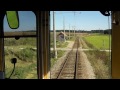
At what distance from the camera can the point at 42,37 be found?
14.1 ft

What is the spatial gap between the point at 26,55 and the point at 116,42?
69.0 inches

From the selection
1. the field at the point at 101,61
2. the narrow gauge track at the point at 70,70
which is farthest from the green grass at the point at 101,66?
the narrow gauge track at the point at 70,70

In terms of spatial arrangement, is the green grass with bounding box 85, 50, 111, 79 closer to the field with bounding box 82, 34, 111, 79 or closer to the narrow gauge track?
the field with bounding box 82, 34, 111, 79

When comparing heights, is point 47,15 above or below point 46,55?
above

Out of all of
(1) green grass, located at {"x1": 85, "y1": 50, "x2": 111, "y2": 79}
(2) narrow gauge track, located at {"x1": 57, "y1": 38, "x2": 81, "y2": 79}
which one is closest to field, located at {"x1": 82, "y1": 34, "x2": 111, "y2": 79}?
(1) green grass, located at {"x1": 85, "y1": 50, "x2": 111, "y2": 79}

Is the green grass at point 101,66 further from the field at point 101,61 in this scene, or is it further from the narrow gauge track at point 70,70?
the narrow gauge track at point 70,70

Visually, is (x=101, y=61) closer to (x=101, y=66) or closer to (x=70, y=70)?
(x=101, y=66)

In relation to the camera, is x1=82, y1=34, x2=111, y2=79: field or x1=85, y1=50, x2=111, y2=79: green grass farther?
x1=85, y1=50, x2=111, y2=79: green grass

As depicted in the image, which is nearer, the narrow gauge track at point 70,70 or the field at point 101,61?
the field at point 101,61
